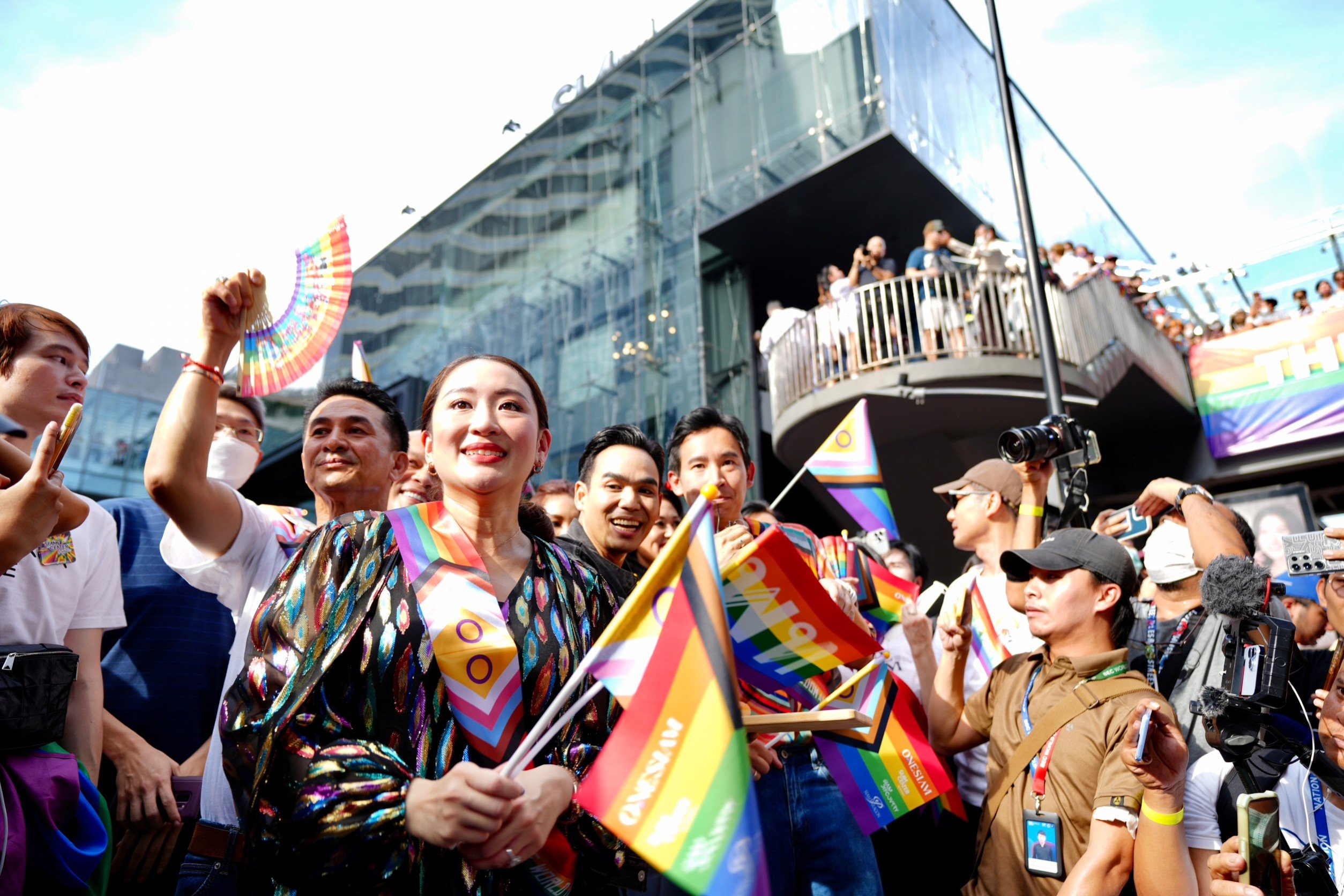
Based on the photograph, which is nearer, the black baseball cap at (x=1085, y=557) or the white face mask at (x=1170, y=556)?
the black baseball cap at (x=1085, y=557)

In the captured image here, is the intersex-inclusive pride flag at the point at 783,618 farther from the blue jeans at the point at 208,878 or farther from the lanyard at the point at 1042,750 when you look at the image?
the blue jeans at the point at 208,878

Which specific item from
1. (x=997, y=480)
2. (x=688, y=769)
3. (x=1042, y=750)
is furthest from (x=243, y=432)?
(x=997, y=480)

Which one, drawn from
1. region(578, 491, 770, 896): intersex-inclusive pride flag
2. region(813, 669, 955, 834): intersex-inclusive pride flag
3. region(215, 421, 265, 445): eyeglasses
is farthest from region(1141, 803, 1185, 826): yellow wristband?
region(215, 421, 265, 445): eyeglasses

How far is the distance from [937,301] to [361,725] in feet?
31.5

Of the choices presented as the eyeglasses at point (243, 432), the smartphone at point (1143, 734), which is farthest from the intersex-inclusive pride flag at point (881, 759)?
the eyeglasses at point (243, 432)

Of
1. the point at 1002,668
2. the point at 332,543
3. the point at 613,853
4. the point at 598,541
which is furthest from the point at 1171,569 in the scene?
the point at 332,543

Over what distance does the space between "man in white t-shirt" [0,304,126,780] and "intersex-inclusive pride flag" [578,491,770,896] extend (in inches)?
61.1

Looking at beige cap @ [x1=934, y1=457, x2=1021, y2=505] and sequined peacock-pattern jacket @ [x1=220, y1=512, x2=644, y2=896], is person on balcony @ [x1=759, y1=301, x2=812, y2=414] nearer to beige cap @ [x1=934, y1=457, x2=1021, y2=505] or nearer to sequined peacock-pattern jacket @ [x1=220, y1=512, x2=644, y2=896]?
beige cap @ [x1=934, y1=457, x2=1021, y2=505]

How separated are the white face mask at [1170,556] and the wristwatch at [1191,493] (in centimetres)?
12

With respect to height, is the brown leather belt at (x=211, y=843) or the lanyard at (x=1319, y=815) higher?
the brown leather belt at (x=211, y=843)

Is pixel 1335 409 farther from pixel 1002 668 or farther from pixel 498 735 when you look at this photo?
pixel 498 735

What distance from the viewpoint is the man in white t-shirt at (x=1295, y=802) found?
251 centimetres

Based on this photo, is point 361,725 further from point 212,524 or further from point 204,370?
point 204,370

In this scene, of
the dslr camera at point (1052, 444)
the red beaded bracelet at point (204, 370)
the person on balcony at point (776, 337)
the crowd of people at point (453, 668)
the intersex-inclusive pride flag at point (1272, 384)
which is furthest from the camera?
the person on balcony at point (776, 337)
